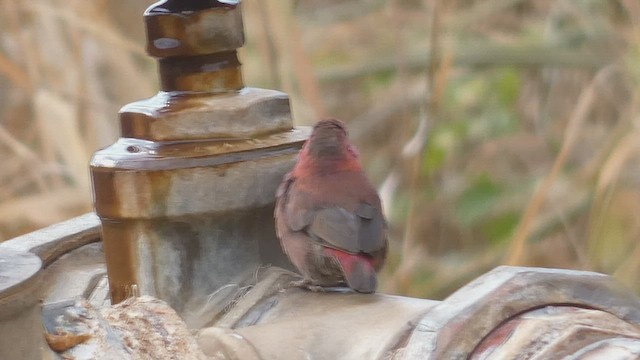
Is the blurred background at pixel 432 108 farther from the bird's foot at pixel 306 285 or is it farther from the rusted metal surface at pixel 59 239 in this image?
the bird's foot at pixel 306 285

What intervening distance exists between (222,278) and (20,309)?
0.36m

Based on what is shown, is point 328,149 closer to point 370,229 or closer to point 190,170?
point 370,229

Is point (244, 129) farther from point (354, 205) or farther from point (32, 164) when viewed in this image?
point (32, 164)

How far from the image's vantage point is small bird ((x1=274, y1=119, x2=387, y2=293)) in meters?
1.01

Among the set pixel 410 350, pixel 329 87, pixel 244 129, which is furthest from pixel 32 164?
pixel 410 350

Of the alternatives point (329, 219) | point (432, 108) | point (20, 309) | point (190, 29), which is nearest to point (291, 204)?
point (329, 219)

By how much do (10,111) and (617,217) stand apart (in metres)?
1.21

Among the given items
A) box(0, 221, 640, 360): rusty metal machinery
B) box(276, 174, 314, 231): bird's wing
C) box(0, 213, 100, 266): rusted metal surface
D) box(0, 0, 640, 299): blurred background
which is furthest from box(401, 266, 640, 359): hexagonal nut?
box(0, 0, 640, 299): blurred background

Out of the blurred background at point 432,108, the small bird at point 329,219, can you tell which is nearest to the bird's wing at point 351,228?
the small bird at point 329,219

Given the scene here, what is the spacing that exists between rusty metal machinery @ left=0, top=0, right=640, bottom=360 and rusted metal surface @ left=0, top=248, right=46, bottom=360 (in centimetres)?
6

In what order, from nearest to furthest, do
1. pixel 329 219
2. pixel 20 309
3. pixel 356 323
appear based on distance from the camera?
1. pixel 20 309
2. pixel 356 323
3. pixel 329 219

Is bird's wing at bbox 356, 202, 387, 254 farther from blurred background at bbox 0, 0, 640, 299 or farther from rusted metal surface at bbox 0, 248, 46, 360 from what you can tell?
blurred background at bbox 0, 0, 640, 299

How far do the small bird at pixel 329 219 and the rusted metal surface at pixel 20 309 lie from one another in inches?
14.5

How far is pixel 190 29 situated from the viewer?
969mm
